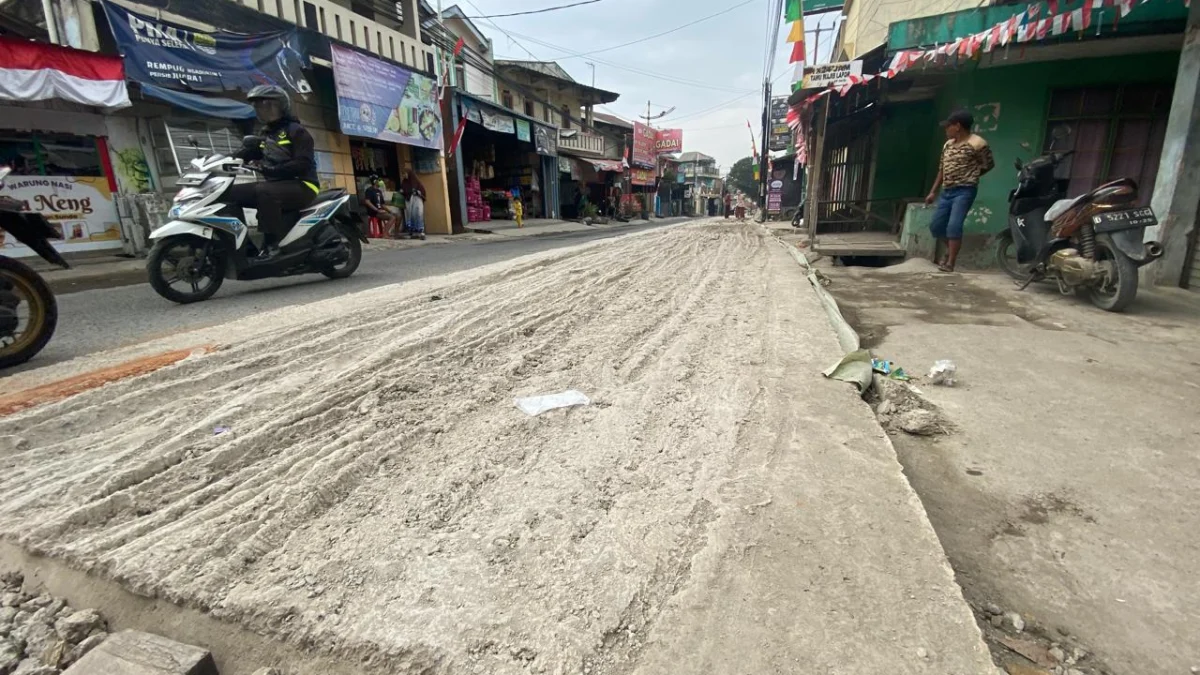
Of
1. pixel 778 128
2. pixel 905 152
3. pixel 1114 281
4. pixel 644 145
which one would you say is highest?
pixel 644 145

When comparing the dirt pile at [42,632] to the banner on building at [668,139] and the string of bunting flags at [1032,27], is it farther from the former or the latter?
the banner on building at [668,139]

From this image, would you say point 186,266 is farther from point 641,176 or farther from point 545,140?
point 641,176

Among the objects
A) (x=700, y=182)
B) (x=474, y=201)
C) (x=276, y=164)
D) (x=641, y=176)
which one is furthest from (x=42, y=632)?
(x=700, y=182)

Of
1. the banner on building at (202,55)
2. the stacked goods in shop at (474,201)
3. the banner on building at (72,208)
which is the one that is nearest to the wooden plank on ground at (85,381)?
the banner on building at (72,208)

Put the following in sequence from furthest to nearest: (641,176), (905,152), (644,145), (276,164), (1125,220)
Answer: (641,176)
(644,145)
(905,152)
(276,164)
(1125,220)

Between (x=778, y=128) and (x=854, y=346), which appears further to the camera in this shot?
(x=778, y=128)

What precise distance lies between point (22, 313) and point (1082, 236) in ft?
22.6

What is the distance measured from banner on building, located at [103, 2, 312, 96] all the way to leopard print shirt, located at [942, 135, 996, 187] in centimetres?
978

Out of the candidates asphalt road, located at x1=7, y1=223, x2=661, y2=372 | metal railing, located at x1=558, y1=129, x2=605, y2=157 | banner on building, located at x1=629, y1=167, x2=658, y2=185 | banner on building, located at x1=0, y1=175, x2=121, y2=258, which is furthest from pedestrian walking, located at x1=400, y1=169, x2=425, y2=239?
banner on building, located at x1=629, y1=167, x2=658, y2=185

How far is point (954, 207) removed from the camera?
17.9 feet

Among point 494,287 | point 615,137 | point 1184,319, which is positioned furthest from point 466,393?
point 615,137

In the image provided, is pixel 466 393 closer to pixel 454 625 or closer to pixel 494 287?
pixel 454 625

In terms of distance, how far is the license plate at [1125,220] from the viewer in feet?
12.3

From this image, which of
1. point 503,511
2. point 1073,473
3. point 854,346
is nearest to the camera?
point 503,511
